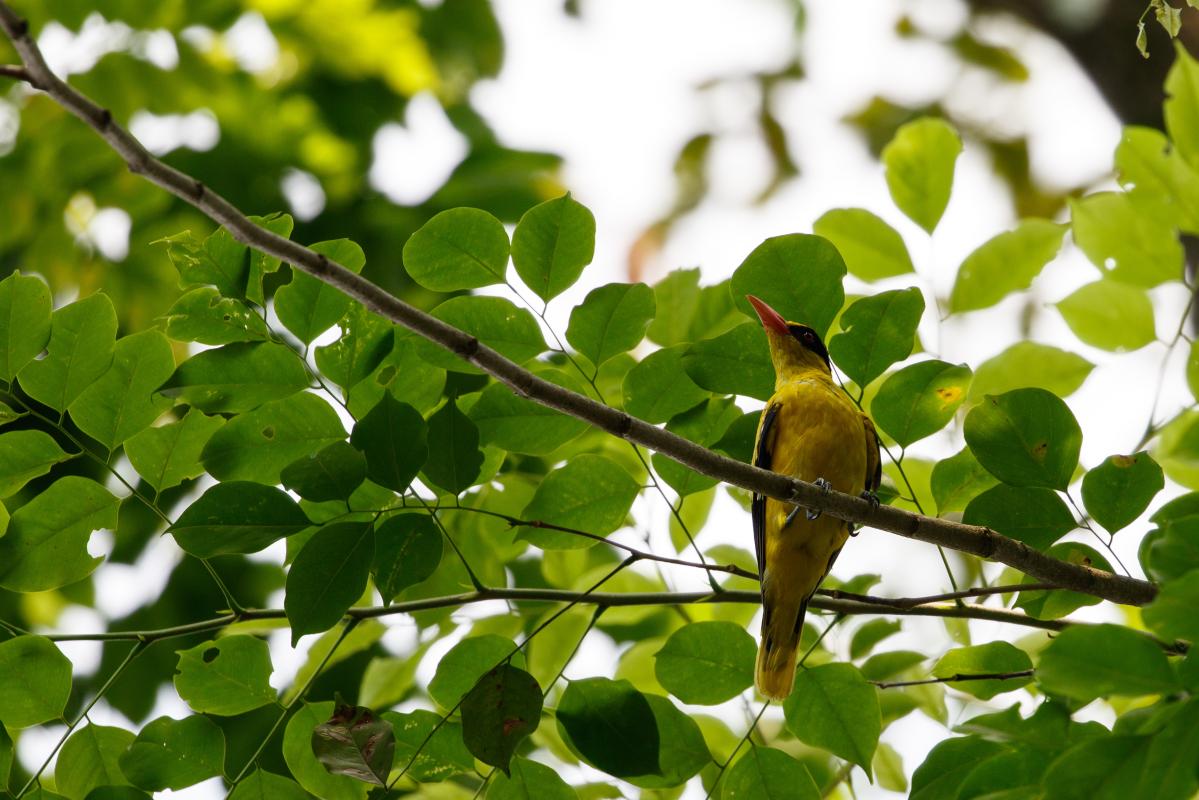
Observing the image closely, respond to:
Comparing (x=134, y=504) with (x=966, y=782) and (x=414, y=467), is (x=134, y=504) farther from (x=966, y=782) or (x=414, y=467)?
(x=966, y=782)

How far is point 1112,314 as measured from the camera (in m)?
2.18

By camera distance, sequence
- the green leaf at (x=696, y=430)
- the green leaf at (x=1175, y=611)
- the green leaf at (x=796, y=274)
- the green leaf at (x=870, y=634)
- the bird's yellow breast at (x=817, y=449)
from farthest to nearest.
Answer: the bird's yellow breast at (x=817, y=449)
the green leaf at (x=870, y=634)
the green leaf at (x=696, y=430)
the green leaf at (x=796, y=274)
the green leaf at (x=1175, y=611)

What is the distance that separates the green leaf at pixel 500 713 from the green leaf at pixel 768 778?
0.40 m

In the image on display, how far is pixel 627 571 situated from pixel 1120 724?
58.6 inches

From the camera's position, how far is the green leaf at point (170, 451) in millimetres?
2125

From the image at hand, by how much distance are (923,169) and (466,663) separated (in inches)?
57.5

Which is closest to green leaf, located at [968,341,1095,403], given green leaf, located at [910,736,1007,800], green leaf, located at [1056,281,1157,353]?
green leaf, located at [1056,281,1157,353]

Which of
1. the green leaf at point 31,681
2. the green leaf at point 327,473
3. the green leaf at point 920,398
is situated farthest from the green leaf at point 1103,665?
the green leaf at point 31,681

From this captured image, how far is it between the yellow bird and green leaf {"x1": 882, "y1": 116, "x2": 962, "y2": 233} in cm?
42

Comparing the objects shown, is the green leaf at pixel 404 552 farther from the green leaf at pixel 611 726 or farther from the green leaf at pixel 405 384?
the green leaf at pixel 611 726

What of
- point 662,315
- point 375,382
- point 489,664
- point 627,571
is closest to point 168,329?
point 375,382

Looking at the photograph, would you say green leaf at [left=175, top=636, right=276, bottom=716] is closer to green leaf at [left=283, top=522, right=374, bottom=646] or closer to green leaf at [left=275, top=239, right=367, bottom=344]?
green leaf at [left=283, top=522, right=374, bottom=646]

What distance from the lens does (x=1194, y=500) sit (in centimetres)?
168

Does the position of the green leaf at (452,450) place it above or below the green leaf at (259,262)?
below
